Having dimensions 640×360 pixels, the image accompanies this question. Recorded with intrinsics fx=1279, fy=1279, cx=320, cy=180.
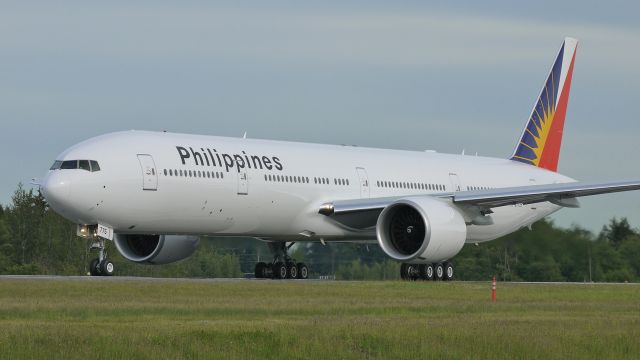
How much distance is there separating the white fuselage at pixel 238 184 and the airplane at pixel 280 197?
38 mm

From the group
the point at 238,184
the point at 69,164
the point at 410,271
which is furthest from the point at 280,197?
the point at 69,164

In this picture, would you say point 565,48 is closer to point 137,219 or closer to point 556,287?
point 556,287

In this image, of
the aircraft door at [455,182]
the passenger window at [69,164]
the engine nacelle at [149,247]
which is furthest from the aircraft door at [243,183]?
the aircraft door at [455,182]

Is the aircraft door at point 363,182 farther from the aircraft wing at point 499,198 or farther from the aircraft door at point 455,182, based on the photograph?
the aircraft door at point 455,182

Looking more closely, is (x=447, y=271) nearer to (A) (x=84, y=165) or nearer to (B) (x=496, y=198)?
(B) (x=496, y=198)

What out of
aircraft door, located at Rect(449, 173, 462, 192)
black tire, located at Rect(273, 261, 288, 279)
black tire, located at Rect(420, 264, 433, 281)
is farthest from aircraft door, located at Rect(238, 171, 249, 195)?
aircraft door, located at Rect(449, 173, 462, 192)

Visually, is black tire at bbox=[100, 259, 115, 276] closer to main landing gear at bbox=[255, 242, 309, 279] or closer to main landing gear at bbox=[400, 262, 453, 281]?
main landing gear at bbox=[255, 242, 309, 279]

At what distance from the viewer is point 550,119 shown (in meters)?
50.1

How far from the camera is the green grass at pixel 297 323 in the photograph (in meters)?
18.3

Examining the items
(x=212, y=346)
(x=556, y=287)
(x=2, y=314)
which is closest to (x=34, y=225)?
(x=556, y=287)

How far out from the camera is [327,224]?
39688 mm

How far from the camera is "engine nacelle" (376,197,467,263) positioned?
36.3 metres

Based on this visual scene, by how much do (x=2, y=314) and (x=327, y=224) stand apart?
18795 mm

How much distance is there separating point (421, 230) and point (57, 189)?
10876 mm
